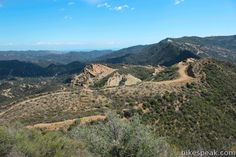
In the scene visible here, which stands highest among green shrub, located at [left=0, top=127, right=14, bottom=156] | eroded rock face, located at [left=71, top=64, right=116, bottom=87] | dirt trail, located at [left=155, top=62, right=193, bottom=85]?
green shrub, located at [left=0, top=127, right=14, bottom=156]

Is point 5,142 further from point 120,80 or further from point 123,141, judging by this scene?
point 120,80

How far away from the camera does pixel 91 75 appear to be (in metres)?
148

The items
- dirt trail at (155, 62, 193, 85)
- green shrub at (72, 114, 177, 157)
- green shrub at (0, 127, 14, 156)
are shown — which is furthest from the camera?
dirt trail at (155, 62, 193, 85)

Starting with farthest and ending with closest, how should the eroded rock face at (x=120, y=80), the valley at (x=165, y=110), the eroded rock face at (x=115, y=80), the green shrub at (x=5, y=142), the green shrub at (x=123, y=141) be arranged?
1. the eroded rock face at (x=120, y=80)
2. the eroded rock face at (x=115, y=80)
3. the valley at (x=165, y=110)
4. the green shrub at (x=123, y=141)
5. the green shrub at (x=5, y=142)

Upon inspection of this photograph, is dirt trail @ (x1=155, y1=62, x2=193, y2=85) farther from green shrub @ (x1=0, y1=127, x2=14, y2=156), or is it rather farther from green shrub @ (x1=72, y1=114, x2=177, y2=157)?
green shrub @ (x1=0, y1=127, x2=14, y2=156)

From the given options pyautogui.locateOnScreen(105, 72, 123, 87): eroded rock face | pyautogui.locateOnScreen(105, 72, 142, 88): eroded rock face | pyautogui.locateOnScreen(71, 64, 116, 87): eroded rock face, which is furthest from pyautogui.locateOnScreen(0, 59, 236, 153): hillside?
pyautogui.locateOnScreen(71, 64, 116, 87): eroded rock face

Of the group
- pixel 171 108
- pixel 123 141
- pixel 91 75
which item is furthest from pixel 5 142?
pixel 91 75

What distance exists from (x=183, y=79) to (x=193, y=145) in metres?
22.0

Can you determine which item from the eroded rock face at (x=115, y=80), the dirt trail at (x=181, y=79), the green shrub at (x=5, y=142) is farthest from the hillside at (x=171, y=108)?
the eroded rock face at (x=115, y=80)

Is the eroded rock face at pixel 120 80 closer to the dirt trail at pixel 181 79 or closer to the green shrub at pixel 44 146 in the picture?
the dirt trail at pixel 181 79

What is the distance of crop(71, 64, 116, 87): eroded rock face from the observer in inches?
5404

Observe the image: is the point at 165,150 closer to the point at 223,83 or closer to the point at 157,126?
the point at 157,126

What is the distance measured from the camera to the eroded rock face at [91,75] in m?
137

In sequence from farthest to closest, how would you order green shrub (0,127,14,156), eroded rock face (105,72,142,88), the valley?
eroded rock face (105,72,142,88) → the valley → green shrub (0,127,14,156)
